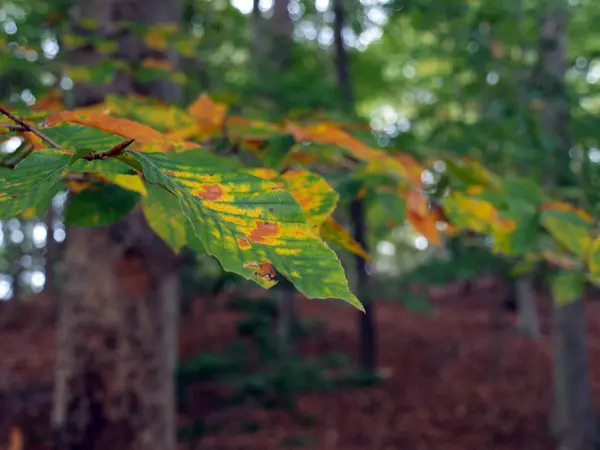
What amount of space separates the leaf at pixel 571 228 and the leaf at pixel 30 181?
120 centimetres

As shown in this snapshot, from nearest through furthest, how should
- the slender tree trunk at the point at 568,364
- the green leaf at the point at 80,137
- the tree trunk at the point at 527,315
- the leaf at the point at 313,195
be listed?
the green leaf at the point at 80,137 < the leaf at the point at 313,195 < the slender tree trunk at the point at 568,364 < the tree trunk at the point at 527,315

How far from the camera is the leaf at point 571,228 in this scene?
1.47m

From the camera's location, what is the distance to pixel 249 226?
2.27 feet

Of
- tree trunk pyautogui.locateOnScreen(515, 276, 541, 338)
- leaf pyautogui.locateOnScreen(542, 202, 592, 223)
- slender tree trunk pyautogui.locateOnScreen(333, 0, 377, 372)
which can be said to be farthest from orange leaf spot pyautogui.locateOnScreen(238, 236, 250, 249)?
tree trunk pyautogui.locateOnScreen(515, 276, 541, 338)

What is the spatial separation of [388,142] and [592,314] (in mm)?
12747

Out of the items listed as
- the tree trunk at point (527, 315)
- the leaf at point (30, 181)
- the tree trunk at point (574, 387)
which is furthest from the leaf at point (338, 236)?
the tree trunk at point (527, 315)

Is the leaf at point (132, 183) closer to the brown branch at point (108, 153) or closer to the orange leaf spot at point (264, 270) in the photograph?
the brown branch at point (108, 153)

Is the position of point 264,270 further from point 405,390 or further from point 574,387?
point 405,390

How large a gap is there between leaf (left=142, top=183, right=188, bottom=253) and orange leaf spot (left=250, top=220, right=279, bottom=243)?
1.02 feet

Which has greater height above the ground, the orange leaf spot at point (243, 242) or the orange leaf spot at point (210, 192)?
the orange leaf spot at point (210, 192)

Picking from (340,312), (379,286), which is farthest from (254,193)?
(340,312)

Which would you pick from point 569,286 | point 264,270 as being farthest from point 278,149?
point 569,286

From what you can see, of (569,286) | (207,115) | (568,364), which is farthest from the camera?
(568,364)

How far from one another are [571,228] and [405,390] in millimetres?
6798
